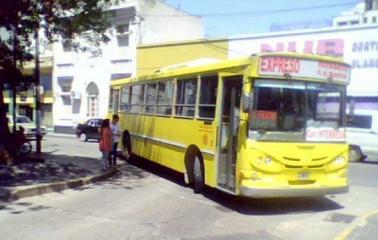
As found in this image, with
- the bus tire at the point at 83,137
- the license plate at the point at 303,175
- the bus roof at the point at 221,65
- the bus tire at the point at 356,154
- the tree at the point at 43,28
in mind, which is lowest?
the bus tire at the point at 83,137

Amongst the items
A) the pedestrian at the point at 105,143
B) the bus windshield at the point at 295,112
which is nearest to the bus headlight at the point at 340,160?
the bus windshield at the point at 295,112

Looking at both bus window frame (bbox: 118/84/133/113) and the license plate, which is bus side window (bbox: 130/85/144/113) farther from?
the license plate

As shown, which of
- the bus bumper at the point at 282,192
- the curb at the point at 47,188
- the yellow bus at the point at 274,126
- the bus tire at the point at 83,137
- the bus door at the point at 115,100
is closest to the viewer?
the bus bumper at the point at 282,192

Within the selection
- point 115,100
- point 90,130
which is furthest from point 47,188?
point 90,130

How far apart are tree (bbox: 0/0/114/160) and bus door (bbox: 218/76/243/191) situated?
5340 millimetres

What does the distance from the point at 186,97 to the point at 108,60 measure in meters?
28.5

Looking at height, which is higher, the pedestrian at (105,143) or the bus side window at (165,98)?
the bus side window at (165,98)

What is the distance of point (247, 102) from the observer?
9828 millimetres

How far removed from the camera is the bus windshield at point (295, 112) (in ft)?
32.6

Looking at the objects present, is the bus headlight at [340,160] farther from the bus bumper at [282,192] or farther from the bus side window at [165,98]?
the bus side window at [165,98]

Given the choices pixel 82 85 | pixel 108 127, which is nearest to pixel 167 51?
pixel 82 85

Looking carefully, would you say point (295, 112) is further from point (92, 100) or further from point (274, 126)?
point (92, 100)

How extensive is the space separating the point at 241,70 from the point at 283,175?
6.76ft

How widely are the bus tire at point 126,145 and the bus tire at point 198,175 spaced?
664 cm
